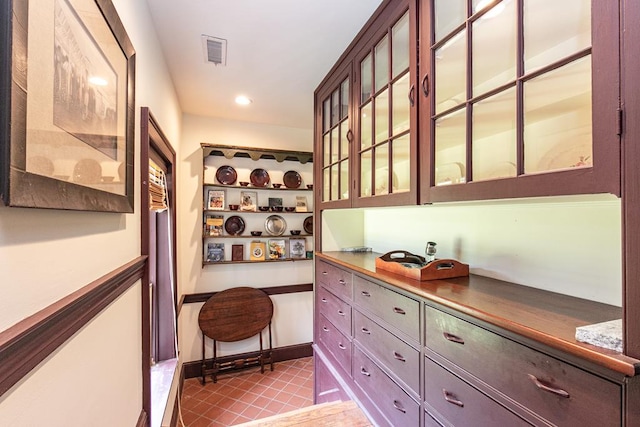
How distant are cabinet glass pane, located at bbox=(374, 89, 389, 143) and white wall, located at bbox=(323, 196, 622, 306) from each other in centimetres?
48

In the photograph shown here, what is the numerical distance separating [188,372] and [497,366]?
3.11 m

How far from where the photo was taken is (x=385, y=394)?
4.62 feet

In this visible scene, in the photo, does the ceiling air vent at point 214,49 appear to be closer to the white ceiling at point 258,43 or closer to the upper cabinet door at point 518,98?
the white ceiling at point 258,43

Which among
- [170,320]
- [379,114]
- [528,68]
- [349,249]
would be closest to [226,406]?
[170,320]

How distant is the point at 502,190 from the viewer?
2.94ft

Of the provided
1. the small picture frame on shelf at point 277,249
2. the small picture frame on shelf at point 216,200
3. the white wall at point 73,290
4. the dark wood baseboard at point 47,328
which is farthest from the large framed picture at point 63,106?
the small picture frame on shelf at point 277,249

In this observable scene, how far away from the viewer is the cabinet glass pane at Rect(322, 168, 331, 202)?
2229 mm

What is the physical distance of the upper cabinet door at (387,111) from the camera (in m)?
1.30

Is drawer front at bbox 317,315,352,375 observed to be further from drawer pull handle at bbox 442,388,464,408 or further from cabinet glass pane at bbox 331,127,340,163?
cabinet glass pane at bbox 331,127,340,163

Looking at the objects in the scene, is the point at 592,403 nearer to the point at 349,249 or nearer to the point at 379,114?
the point at 379,114

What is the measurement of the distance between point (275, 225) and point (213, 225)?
0.69 meters

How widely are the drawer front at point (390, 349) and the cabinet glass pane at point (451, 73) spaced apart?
1025 millimetres

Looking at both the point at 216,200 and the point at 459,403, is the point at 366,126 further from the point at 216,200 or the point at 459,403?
the point at 216,200

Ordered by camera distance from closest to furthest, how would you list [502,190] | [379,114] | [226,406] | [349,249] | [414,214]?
[502,190]
[379,114]
[414,214]
[349,249]
[226,406]
